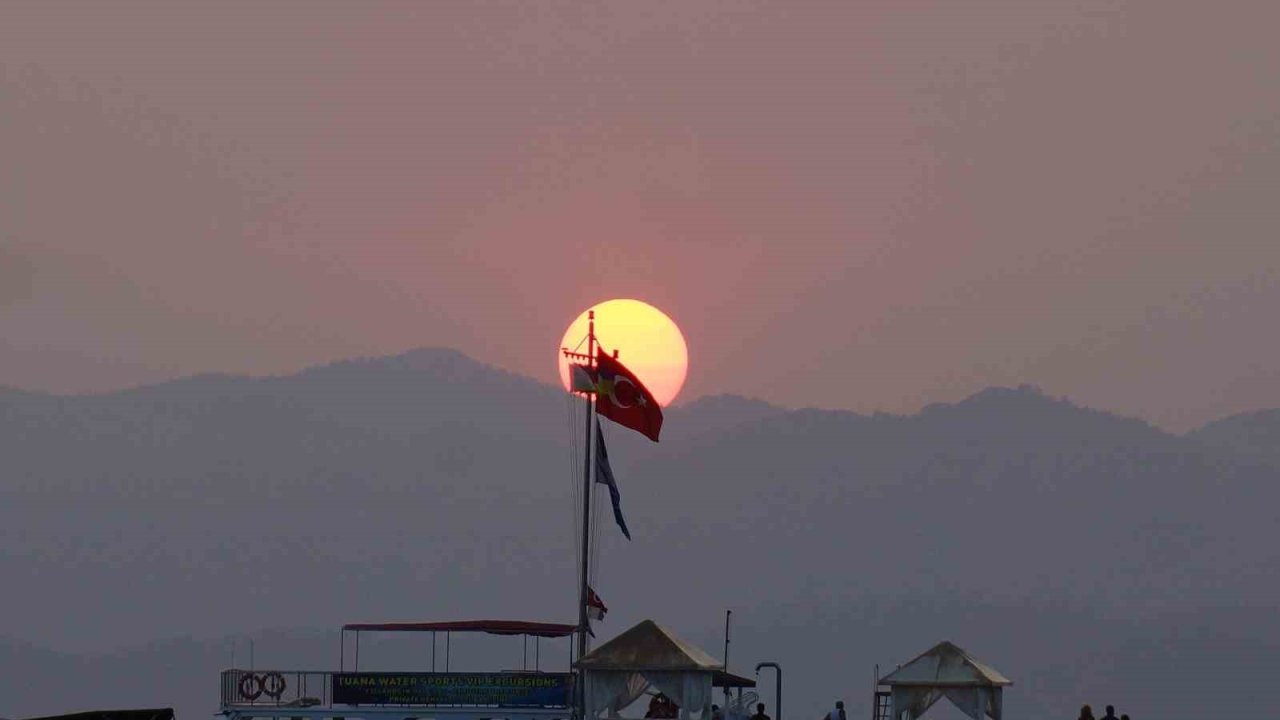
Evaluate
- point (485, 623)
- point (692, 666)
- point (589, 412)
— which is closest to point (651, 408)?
point (589, 412)

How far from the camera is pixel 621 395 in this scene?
59.3m

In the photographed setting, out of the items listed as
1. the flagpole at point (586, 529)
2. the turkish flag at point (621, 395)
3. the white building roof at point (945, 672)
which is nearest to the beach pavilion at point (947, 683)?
the white building roof at point (945, 672)

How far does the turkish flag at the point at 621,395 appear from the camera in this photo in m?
59.2

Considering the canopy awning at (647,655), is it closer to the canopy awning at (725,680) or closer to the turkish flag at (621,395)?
the canopy awning at (725,680)

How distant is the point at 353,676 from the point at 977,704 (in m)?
16.1

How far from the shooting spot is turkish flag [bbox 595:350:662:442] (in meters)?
59.2

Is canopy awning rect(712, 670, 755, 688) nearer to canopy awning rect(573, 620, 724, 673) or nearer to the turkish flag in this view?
canopy awning rect(573, 620, 724, 673)

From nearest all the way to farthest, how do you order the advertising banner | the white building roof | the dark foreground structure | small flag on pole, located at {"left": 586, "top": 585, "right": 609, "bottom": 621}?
the dark foreground structure
the white building roof
the advertising banner
small flag on pole, located at {"left": 586, "top": 585, "right": 609, "bottom": 621}

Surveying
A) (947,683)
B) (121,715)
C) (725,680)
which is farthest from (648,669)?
(121,715)

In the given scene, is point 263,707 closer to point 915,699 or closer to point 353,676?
point 353,676

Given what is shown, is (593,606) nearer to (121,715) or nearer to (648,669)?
(648,669)

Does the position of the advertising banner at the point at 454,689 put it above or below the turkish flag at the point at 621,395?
below

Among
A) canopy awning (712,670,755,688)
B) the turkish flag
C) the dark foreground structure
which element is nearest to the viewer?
the dark foreground structure

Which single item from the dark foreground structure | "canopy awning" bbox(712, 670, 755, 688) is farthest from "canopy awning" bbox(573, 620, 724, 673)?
the dark foreground structure
